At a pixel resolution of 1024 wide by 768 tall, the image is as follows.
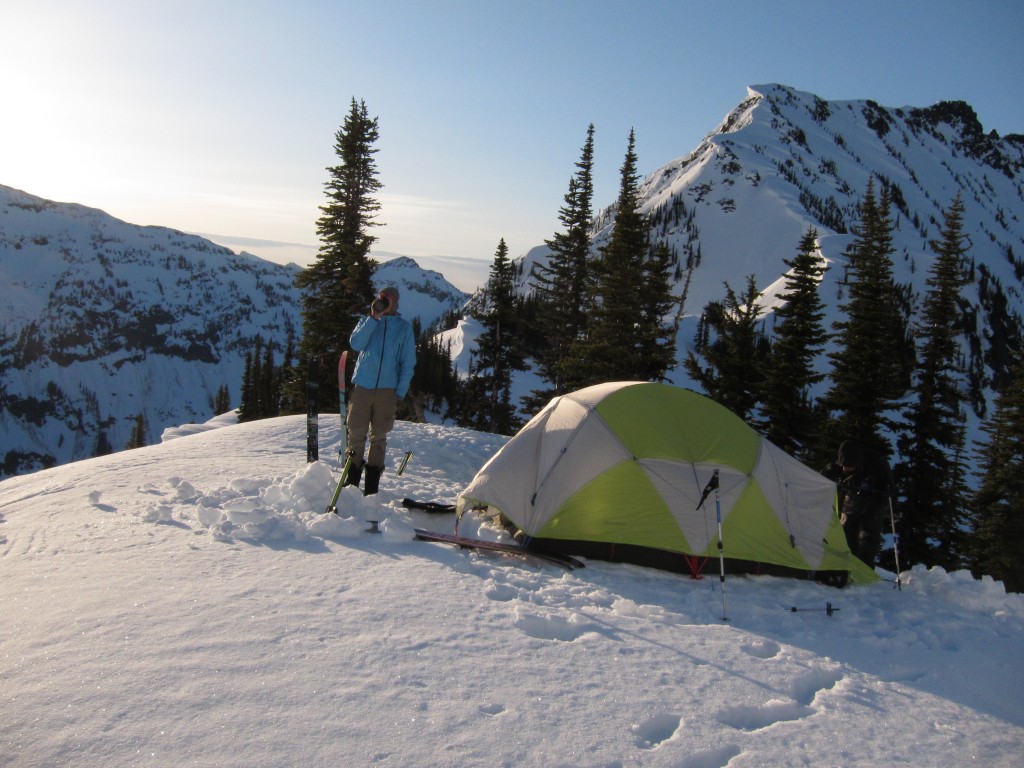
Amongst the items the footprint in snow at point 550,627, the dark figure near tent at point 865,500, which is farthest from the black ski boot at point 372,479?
the dark figure near tent at point 865,500

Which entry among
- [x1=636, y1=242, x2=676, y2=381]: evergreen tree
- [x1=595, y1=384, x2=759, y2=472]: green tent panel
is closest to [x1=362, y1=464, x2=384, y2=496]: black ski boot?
[x1=595, y1=384, x2=759, y2=472]: green tent panel

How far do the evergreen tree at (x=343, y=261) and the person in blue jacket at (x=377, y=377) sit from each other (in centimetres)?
1872

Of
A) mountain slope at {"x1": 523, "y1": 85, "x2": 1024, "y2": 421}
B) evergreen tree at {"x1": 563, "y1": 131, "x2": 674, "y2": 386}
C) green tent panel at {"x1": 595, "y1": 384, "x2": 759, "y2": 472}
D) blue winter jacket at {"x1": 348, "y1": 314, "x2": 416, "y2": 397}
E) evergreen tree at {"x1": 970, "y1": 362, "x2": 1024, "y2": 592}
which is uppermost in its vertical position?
mountain slope at {"x1": 523, "y1": 85, "x2": 1024, "y2": 421}

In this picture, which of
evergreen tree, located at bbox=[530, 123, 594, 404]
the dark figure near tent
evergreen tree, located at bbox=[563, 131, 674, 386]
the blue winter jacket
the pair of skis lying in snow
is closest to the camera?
the pair of skis lying in snow

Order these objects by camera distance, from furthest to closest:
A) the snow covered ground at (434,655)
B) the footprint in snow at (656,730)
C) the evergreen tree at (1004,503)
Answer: the evergreen tree at (1004,503), the footprint in snow at (656,730), the snow covered ground at (434,655)

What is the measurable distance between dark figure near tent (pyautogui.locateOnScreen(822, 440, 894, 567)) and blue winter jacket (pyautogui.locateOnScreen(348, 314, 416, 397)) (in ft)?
21.1

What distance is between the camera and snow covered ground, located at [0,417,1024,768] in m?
3.15

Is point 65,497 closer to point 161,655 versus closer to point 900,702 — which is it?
point 161,655

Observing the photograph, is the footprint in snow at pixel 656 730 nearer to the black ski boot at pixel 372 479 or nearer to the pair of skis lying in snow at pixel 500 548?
the pair of skis lying in snow at pixel 500 548

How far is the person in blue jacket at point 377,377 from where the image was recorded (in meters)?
7.92

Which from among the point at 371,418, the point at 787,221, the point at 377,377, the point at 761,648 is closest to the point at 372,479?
the point at 371,418

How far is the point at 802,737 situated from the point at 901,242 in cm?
16278

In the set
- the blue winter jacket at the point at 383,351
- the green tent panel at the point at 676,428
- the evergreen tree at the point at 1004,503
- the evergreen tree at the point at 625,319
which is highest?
the evergreen tree at the point at 625,319

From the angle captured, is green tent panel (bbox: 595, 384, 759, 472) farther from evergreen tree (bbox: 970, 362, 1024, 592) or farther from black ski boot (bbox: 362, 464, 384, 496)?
evergreen tree (bbox: 970, 362, 1024, 592)
